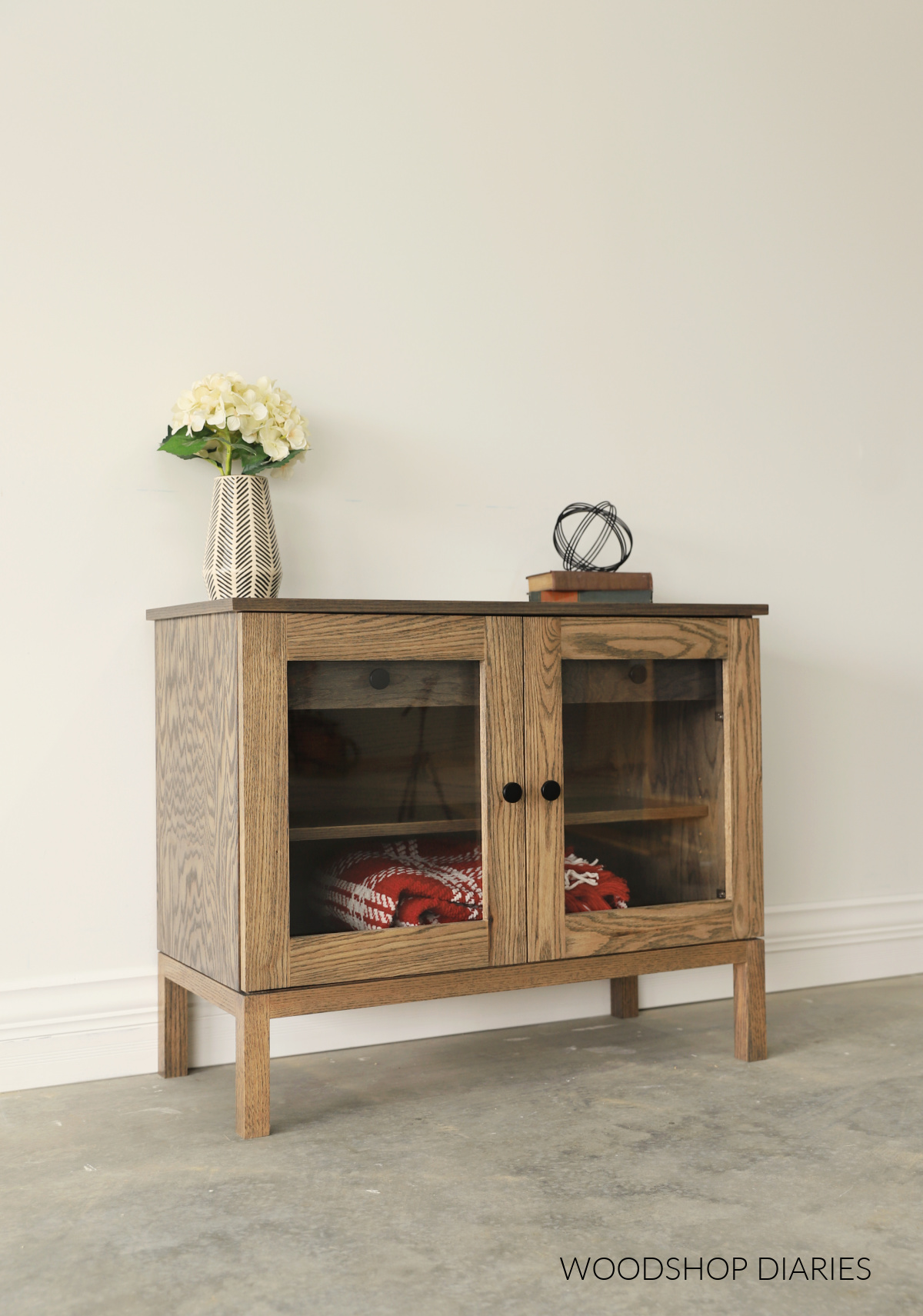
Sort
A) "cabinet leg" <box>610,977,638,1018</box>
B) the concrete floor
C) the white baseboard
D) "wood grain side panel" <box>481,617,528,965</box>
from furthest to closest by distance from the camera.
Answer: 1. "cabinet leg" <box>610,977,638,1018</box>
2. the white baseboard
3. "wood grain side panel" <box>481,617,528,965</box>
4. the concrete floor

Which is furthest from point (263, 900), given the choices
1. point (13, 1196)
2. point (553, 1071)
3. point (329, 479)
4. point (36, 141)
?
point (36, 141)

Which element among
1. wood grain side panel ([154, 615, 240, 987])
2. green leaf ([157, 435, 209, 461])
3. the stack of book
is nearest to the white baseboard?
wood grain side panel ([154, 615, 240, 987])

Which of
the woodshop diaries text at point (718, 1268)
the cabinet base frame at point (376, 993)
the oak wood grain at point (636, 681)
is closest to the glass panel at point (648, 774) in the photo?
the oak wood grain at point (636, 681)

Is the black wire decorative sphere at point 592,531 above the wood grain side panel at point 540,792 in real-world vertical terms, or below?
above

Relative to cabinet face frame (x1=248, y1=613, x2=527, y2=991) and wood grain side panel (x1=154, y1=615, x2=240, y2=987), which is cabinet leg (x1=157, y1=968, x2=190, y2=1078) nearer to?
wood grain side panel (x1=154, y1=615, x2=240, y2=987)

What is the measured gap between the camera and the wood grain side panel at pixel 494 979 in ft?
5.56

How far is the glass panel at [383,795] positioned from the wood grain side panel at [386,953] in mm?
18

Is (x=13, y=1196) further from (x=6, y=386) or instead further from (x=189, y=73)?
(x=189, y=73)

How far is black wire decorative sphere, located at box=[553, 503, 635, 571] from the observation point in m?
2.31

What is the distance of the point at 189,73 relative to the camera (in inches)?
81.0

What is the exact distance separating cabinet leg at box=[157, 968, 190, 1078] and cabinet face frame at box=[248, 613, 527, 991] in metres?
0.38

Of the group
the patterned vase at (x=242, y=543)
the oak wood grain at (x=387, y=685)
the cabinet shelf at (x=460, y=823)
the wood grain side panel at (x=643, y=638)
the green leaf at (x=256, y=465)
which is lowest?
the cabinet shelf at (x=460, y=823)

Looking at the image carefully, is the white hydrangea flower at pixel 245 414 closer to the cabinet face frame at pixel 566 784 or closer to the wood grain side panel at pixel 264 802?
the wood grain side panel at pixel 264 802

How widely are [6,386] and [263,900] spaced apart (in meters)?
0.96
